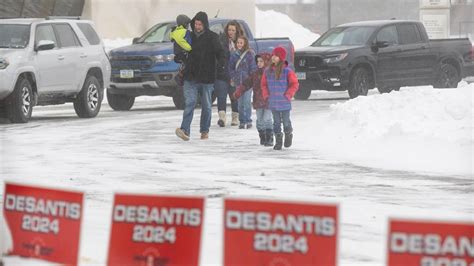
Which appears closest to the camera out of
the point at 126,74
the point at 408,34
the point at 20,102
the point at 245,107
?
the point at 245,107

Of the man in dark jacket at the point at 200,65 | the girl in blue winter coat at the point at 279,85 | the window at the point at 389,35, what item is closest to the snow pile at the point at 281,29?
the window at the point at 389,35

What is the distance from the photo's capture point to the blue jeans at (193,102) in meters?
17.7

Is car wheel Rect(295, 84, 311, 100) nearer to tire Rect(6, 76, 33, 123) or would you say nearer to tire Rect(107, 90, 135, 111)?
tire Rect(107, 90, 135, 111)

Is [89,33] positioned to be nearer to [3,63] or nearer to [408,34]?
[3,63]

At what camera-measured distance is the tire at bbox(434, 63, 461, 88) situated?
2867cm

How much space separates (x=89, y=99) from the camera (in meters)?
23.3

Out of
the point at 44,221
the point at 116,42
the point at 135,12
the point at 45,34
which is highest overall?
the point at 44,221

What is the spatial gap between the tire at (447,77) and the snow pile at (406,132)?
9.96m

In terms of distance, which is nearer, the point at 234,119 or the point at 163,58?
the point at 234,119

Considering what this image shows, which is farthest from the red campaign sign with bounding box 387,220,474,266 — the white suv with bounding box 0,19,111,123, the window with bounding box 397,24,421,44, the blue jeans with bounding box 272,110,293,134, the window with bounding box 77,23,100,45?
the window with bounding box 397,24,421,44

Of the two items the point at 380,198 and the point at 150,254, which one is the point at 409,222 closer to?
the point at 150,254

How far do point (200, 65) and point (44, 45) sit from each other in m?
4.63

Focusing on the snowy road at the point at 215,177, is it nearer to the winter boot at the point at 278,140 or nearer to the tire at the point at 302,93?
the winter boot at the point at 278,140

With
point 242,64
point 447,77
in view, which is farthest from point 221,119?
point 447,77
